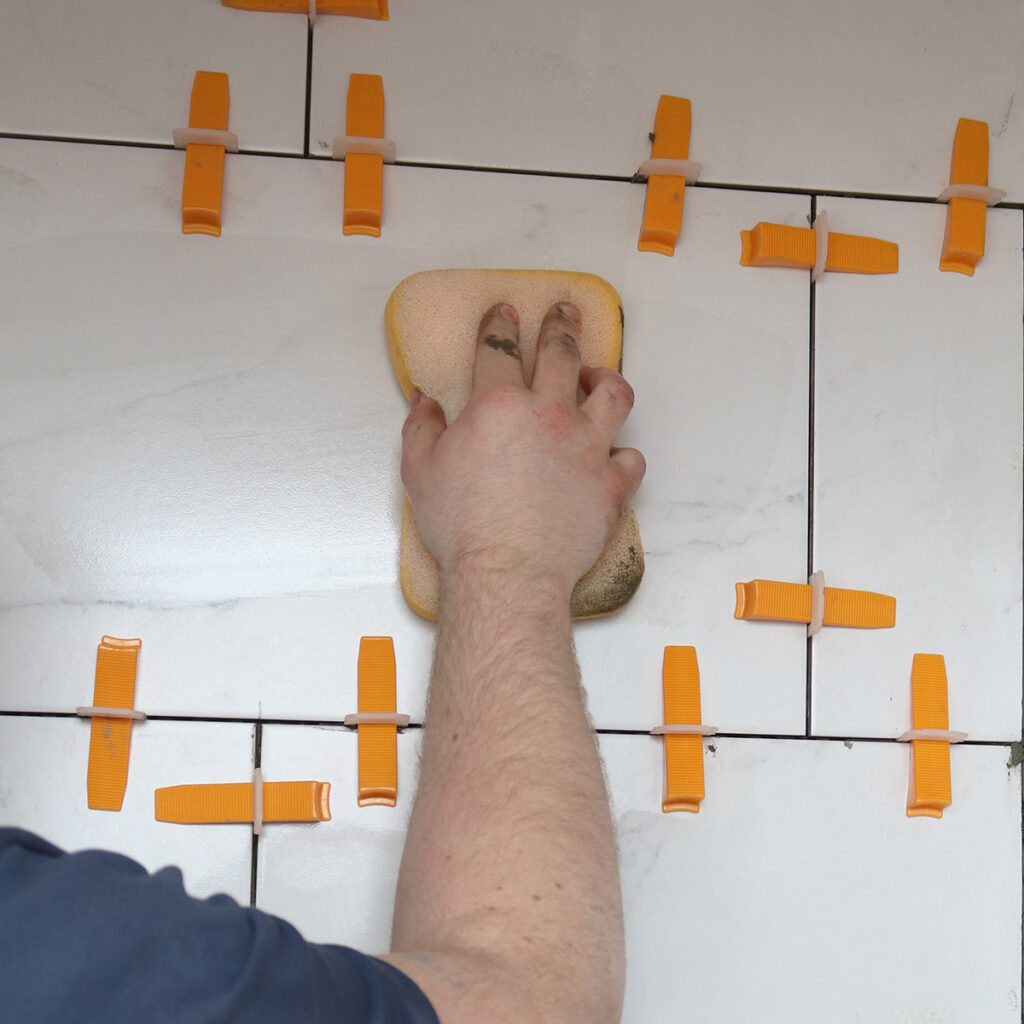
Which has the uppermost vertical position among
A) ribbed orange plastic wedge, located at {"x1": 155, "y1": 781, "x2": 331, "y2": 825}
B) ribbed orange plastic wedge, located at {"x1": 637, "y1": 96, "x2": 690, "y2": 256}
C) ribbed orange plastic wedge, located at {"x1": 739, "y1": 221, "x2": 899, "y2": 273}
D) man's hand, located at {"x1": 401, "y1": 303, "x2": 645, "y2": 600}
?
ribbed orange plastic wedge, located at {"x1": 637, "y1": 96, "x2": 690, "y2": 256}

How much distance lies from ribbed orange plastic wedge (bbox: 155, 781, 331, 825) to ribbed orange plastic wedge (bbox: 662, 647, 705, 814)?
0.32 meters

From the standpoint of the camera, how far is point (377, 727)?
92 cm

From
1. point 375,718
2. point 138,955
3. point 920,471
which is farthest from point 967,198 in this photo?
Result: point 138,955

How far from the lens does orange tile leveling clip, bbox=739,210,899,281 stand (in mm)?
1005

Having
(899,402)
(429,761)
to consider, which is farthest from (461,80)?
(429,761)

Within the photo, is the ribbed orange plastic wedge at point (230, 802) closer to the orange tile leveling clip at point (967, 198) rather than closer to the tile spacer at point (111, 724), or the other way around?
the tile spacer at point (111, 724)

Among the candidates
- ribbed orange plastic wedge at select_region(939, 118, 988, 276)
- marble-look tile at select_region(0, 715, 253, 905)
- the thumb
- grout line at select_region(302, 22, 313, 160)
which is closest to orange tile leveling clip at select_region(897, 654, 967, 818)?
ribbed orange plastic wedge at select_region(939, 118, 988, 276)

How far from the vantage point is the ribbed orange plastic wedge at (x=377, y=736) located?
92 cm

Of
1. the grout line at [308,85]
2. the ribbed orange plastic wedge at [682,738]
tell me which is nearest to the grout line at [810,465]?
the ribbed orange plastic wedge at [682,738]

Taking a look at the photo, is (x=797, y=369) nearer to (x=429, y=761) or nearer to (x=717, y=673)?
(x=717, y=673)

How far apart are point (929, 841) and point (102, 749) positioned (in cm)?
75

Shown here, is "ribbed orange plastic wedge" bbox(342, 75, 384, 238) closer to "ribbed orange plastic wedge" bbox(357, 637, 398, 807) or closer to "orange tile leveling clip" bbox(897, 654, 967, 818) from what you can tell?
"ribbed orange plastic wedge" bbox(357, 637, 398, 807)

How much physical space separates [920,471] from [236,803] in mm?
707

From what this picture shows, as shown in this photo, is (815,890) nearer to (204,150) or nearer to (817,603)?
(817,603)
